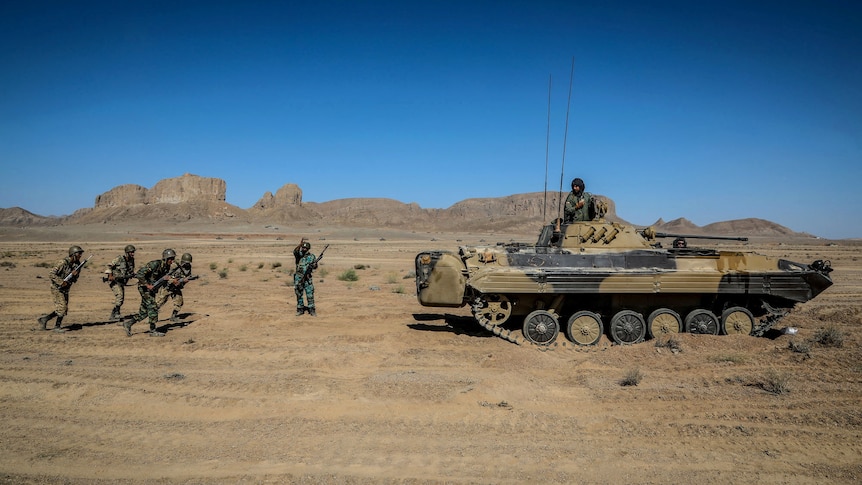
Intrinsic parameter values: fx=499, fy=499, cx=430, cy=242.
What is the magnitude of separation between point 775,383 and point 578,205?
17.7 ft

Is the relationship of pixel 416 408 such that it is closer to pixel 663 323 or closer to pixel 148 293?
pixel 663 323

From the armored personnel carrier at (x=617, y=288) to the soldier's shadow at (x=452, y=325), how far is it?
4.19ft

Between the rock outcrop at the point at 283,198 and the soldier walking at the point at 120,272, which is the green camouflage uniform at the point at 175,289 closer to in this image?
the soldier walking at the point at 120,272

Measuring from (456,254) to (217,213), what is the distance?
402 ft

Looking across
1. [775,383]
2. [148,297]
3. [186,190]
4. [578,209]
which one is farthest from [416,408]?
[186,190]

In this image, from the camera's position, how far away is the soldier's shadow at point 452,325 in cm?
1124

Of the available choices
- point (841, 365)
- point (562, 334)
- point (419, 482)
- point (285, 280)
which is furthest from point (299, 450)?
point (285, 280)

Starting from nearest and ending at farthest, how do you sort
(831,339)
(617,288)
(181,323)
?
(831,339), (617,288), (181,323)

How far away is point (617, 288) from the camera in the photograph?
9.66m

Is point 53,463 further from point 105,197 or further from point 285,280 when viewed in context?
point 105,197

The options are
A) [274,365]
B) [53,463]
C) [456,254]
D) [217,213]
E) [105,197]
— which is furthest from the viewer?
[105,197]

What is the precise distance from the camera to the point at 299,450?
5520mm

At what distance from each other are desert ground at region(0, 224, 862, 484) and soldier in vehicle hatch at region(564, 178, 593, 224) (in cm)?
295

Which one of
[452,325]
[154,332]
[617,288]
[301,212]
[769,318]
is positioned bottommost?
[154,332]
